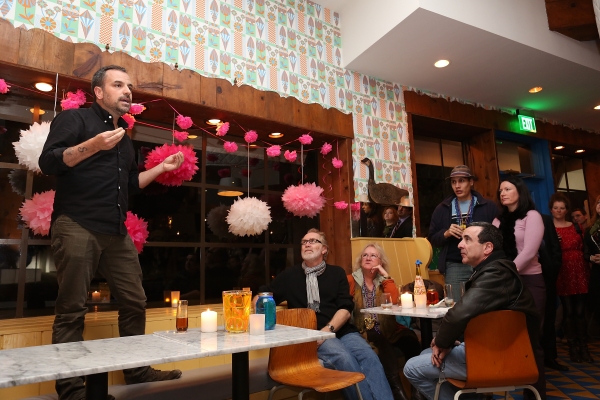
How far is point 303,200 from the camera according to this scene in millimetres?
3730

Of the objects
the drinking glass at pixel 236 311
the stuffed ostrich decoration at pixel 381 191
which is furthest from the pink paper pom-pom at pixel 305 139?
the drinking glass at pixel 236 311

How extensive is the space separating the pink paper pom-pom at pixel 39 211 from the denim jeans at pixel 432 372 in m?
2.23

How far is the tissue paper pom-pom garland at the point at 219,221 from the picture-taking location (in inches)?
146

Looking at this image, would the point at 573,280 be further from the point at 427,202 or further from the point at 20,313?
the point at 20,313

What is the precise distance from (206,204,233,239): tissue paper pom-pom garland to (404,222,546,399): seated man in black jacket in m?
1.96

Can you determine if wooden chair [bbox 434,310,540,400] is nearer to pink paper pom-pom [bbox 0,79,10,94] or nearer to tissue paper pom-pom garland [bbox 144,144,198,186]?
tissue paper pom-pom garland [bbox 144,144,198,186]

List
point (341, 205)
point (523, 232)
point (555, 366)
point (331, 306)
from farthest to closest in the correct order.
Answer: point (341, 205) < point (555, 366) < point (523, 232) < point (331, 306)

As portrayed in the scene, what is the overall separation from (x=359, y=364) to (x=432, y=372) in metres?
0.56

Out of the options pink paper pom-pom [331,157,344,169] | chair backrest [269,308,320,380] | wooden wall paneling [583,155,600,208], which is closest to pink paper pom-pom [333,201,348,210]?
pink paper pom-pom [331,157,344,169]

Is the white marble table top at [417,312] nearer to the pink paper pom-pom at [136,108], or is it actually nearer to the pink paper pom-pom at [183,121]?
the pink paper pom-pom at [183,121]

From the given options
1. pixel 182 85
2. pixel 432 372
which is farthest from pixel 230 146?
pixel 432 372

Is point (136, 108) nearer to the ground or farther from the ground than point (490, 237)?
farther from the ground

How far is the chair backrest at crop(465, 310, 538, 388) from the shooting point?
77.9 inches

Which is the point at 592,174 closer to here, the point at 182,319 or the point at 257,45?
the point at 257,45
